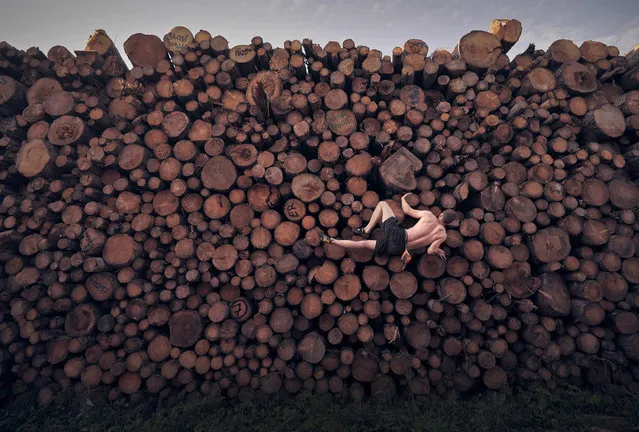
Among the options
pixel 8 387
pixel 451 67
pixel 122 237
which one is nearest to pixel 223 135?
pixel 122 237

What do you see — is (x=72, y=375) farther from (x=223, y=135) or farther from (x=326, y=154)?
(x=326, y=154)

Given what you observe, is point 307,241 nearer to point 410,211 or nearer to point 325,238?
point 325,238

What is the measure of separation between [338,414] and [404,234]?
8.80 feet

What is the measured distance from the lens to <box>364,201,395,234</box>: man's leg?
381 centimetres

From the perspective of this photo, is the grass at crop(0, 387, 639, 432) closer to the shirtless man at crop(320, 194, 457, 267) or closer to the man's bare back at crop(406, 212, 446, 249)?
the shirtless man at crop(320, 194, 457, 267)

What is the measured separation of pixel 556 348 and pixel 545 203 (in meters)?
2.16

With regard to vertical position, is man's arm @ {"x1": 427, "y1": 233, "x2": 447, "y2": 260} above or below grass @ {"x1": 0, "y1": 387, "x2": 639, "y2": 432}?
above

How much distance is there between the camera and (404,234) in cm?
359

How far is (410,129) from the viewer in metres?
4.29

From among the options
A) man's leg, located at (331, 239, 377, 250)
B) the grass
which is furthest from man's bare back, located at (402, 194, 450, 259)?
the grass

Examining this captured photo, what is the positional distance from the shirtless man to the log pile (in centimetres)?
19

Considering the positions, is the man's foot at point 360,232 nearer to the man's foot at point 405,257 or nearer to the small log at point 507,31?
the man's foot at point 405,257

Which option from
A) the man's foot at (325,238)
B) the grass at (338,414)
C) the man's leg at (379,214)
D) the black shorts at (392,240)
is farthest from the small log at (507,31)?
the grass at (338,414)

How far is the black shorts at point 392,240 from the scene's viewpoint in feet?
11.7
